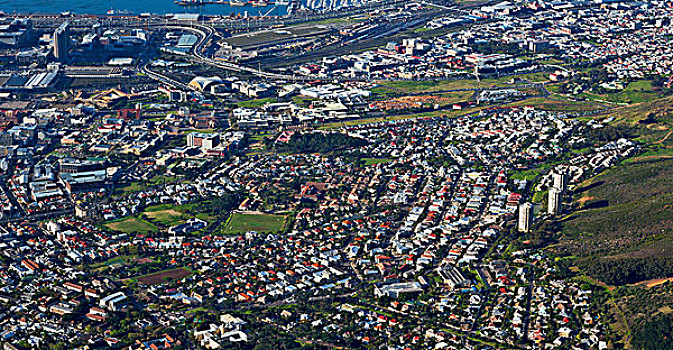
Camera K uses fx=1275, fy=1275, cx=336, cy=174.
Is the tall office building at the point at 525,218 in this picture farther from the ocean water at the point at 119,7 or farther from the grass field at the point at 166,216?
the ocean water at the point at 119,7

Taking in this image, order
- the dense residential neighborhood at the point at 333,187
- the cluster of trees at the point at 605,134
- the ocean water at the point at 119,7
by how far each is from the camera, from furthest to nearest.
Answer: the ocean water at the point at 119,7, the cluster of trees at the point at 605,134, the dense residential neighborhood at the point at 333,187

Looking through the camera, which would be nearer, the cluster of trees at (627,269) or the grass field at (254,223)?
the cluster of trees at (627,269)

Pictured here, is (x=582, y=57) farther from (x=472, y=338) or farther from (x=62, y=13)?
(x=472, y=338)

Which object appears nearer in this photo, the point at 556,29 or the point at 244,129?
the point at 244,129

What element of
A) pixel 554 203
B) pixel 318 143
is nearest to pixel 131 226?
pixel 318 143

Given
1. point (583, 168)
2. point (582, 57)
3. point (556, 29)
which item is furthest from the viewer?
point (556, 29)

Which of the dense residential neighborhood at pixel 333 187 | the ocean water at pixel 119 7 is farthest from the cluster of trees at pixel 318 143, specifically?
the ocean water at pixel 119 7

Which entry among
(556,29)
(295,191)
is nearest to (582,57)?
(556,29)

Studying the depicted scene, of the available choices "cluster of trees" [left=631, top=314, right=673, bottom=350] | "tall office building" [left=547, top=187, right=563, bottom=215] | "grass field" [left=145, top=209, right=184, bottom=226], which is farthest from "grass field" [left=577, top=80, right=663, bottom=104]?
"cluster of trees" [left=631, top=314, right=673, bottom=350]
